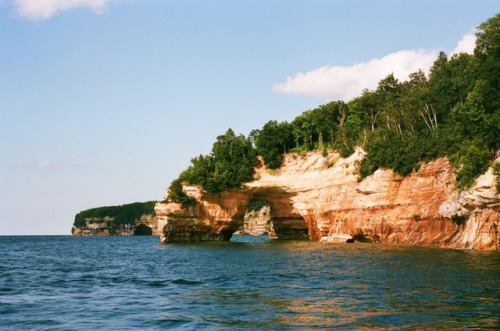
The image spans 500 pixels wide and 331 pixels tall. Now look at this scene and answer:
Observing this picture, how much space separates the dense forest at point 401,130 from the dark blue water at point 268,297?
59.8 feet

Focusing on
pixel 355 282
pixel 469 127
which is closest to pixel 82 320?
pixel 355 282

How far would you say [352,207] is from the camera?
70.8m

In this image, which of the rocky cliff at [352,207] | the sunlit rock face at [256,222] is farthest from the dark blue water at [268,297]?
the sunlit rock face at [256,222]

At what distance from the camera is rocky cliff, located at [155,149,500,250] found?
50250mm

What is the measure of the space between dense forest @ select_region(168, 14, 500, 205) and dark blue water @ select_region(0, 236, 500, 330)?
18225 millimetres

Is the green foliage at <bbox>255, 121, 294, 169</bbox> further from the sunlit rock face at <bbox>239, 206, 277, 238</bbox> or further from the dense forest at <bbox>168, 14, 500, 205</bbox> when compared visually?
the sunlit rock face at <bbox>239, 206, 277, 238</bbox>

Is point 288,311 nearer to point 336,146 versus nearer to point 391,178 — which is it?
point 391,178

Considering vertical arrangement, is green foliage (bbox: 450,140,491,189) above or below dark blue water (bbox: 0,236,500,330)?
above

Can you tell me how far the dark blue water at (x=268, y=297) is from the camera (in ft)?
64.2

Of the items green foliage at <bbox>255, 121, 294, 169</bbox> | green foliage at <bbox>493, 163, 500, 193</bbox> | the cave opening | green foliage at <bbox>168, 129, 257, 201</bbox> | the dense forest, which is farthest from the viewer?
the cave opening

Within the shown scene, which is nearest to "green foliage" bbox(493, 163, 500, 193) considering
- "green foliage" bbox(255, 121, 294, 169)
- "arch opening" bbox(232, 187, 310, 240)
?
"arch opening" bbox(232, 187, 310, 240)

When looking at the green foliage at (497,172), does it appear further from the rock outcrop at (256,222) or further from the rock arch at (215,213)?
the rock outcrop at (256,222)

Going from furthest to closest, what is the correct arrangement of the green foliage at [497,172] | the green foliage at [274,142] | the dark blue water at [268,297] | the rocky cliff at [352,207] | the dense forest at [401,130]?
1. the green foliage at [274,142]
2. the dense forest at [401,130]
3. the rocky cliff at [352,207]
4. the green foliage at [497,172]
5. the dark blue water at [268,297]

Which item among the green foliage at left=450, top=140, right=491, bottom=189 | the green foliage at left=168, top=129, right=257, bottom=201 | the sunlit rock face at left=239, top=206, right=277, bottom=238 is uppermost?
the green foliage at left=168, top=129, right=257, bottom=201
